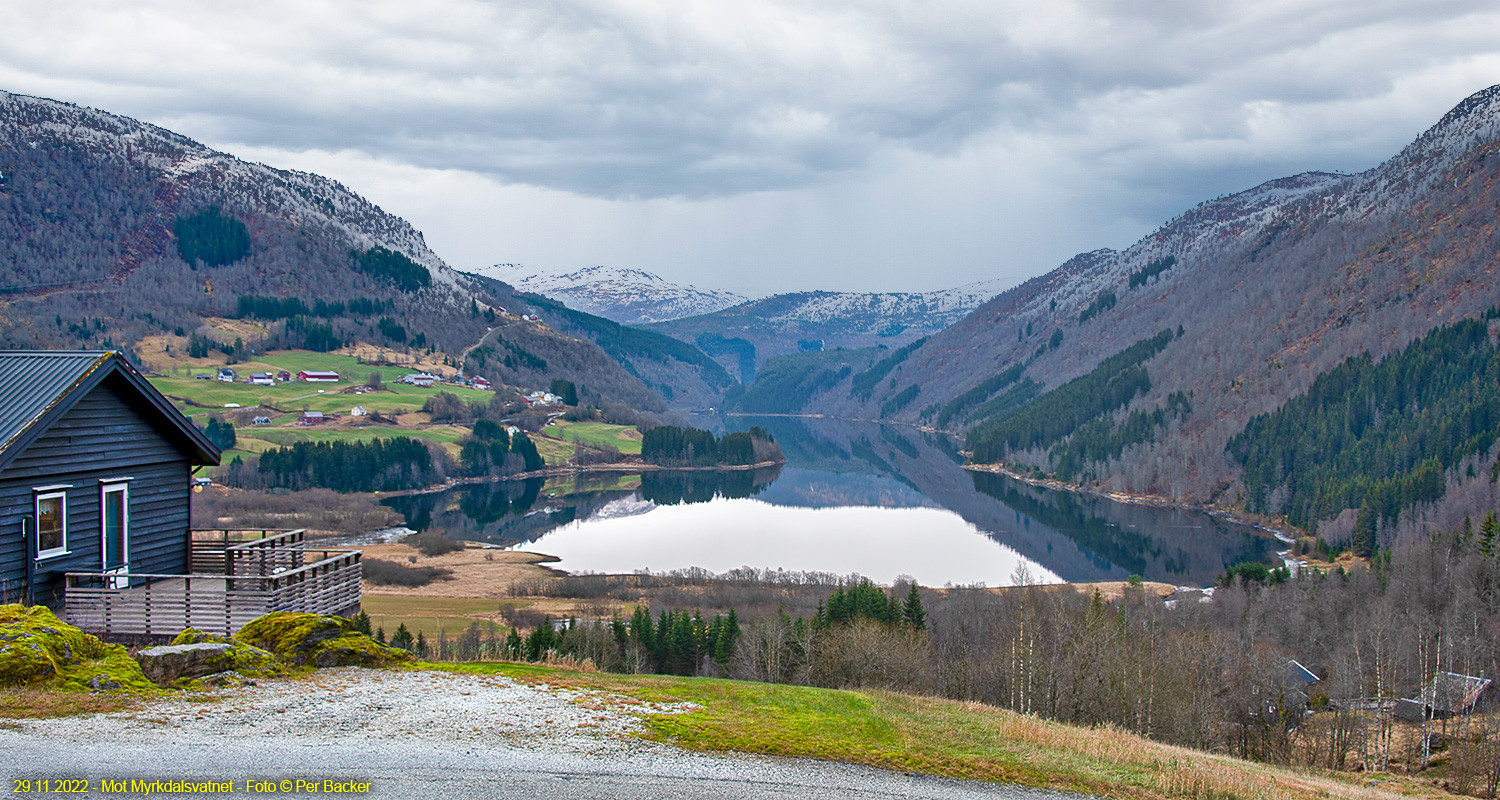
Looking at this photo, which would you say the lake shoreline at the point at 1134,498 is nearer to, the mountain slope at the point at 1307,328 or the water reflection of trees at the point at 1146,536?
the mountain slope at the point at 1307,328

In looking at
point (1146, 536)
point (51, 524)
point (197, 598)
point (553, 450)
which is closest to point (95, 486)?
point (51, 524)

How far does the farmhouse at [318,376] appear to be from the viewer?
614 feet

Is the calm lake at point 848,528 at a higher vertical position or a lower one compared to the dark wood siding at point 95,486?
lower

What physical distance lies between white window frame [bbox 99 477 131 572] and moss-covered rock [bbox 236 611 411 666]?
4.97m

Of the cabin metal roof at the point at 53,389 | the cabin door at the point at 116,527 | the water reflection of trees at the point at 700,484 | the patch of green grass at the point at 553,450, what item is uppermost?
the cabin metal roof at the point at 53,389

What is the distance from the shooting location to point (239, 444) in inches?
5497

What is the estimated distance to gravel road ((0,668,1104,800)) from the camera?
11.3 metres

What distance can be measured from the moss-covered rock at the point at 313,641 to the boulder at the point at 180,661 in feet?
4.74

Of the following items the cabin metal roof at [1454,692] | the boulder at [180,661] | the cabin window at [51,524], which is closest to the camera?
the boulder at [180,661]

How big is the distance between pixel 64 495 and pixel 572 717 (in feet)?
39.8

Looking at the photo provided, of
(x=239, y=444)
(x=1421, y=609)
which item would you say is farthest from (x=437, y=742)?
(x=239, y=444)

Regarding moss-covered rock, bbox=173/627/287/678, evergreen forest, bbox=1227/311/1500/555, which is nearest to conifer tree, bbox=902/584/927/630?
moss-covered rock, bbox=173/627/287/678

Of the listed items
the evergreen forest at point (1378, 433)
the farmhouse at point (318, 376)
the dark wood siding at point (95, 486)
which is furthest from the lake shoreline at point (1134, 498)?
the farmhouse at point (318, 376)

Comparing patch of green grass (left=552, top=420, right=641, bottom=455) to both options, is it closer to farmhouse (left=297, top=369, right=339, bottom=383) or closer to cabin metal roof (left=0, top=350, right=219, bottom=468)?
farmhouse (left=297, top=369, right=339, bottom=383)
